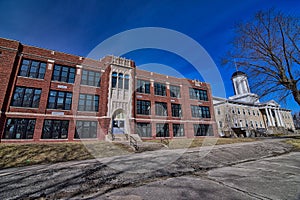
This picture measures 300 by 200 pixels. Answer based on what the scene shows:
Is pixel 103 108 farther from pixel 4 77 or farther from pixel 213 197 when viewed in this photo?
pixel 213 197

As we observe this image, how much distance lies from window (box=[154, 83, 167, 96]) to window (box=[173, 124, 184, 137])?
19.4 feet

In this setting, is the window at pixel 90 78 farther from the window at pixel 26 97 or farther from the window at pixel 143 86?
the window at pixel 143 86

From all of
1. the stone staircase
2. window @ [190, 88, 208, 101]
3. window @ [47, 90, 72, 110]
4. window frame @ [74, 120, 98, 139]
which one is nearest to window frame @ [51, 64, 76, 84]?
window @ [47, 90, 72, 110]

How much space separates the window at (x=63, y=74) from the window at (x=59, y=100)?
1.68m

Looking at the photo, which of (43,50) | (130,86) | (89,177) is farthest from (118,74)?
(89,177)

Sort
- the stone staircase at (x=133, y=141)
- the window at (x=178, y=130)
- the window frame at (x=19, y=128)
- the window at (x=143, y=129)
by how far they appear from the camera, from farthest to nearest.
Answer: the window at (x=178, y=130)
the window at (x=143, y=129)
the window frame at (x=19, y=128)
the stone staircase at (x=133, y=141)

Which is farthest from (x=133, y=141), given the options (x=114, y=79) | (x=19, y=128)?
(x=19, y=128)

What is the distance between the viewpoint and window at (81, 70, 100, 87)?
62.1 feet

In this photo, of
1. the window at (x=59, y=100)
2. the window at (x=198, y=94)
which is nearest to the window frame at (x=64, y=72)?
the window at (x=59, y=100)

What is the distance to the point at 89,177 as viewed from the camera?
4625 mm

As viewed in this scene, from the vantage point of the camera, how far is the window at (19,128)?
14303 mm

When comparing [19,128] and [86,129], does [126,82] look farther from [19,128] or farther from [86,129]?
[19,128]

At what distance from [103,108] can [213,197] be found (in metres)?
17.2

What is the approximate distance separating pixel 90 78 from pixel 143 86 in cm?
800
